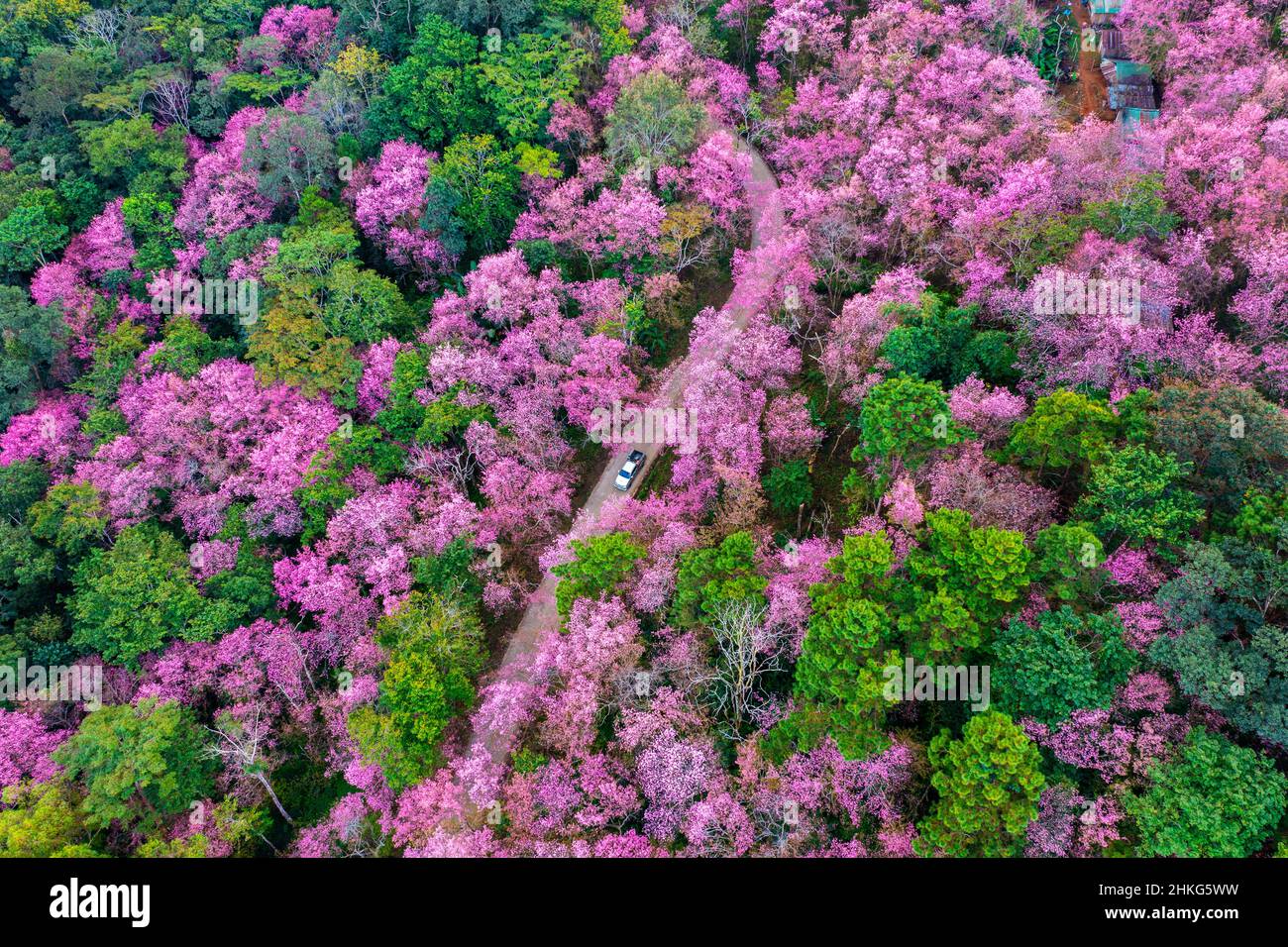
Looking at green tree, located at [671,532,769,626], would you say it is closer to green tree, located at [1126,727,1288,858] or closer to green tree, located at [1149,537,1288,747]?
green tree, located at [1149,537,1288,747]

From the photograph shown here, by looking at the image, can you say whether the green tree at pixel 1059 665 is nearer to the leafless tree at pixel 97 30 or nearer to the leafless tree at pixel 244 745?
the leafless tree at pixel 244 745

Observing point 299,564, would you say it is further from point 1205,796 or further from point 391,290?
point 1205,796

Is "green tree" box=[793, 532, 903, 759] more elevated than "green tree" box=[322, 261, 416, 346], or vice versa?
"green tree" box=[322, 261, 416, 346]

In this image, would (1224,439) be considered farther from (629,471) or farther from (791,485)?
(629,471)

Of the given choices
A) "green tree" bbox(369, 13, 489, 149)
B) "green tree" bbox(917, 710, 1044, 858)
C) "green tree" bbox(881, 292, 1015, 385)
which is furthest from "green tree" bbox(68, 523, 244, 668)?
"green tree" bbox(881, 292, 1015, 385)

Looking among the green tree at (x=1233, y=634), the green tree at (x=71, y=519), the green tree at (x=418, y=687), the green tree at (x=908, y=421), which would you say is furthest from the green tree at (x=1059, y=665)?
the green tree at (x=71, y=519)
